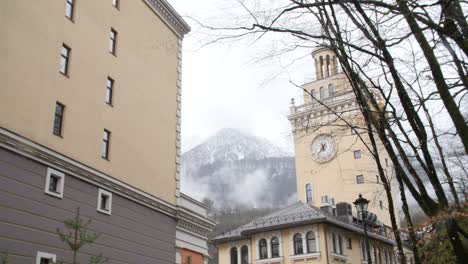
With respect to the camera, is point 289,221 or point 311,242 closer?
point 311,242

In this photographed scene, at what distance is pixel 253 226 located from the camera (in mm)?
42562

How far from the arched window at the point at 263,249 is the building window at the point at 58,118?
27.8 metres

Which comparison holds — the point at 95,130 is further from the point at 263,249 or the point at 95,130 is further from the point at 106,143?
the point at 263,249

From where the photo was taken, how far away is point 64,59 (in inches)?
701

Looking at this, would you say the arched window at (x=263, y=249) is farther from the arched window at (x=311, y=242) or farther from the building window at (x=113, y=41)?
the building window at (x=113, y=41)

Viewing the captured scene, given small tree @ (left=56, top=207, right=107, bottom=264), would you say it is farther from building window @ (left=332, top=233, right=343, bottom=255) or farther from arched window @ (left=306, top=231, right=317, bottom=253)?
building window @ (left=332, top=233, right=343, bottom=255)

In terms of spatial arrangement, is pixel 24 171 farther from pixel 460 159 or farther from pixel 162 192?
pixel 460 159

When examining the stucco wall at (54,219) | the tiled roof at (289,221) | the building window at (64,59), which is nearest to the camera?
the stucco wall at (54,219)

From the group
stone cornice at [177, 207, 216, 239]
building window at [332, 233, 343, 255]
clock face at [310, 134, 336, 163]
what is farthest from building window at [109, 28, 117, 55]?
clock face at [310, 134, 336, 163]

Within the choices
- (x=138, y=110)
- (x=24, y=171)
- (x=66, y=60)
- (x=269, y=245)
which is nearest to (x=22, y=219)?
(x=24, y=171)

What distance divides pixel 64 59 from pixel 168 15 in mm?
9072

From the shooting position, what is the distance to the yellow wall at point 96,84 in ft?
51.0

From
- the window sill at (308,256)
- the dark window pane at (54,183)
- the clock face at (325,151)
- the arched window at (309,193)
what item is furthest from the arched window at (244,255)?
the dark window pane at (54,183)

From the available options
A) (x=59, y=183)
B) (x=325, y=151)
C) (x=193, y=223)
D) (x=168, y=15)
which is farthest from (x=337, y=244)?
(x=59, y=183)
